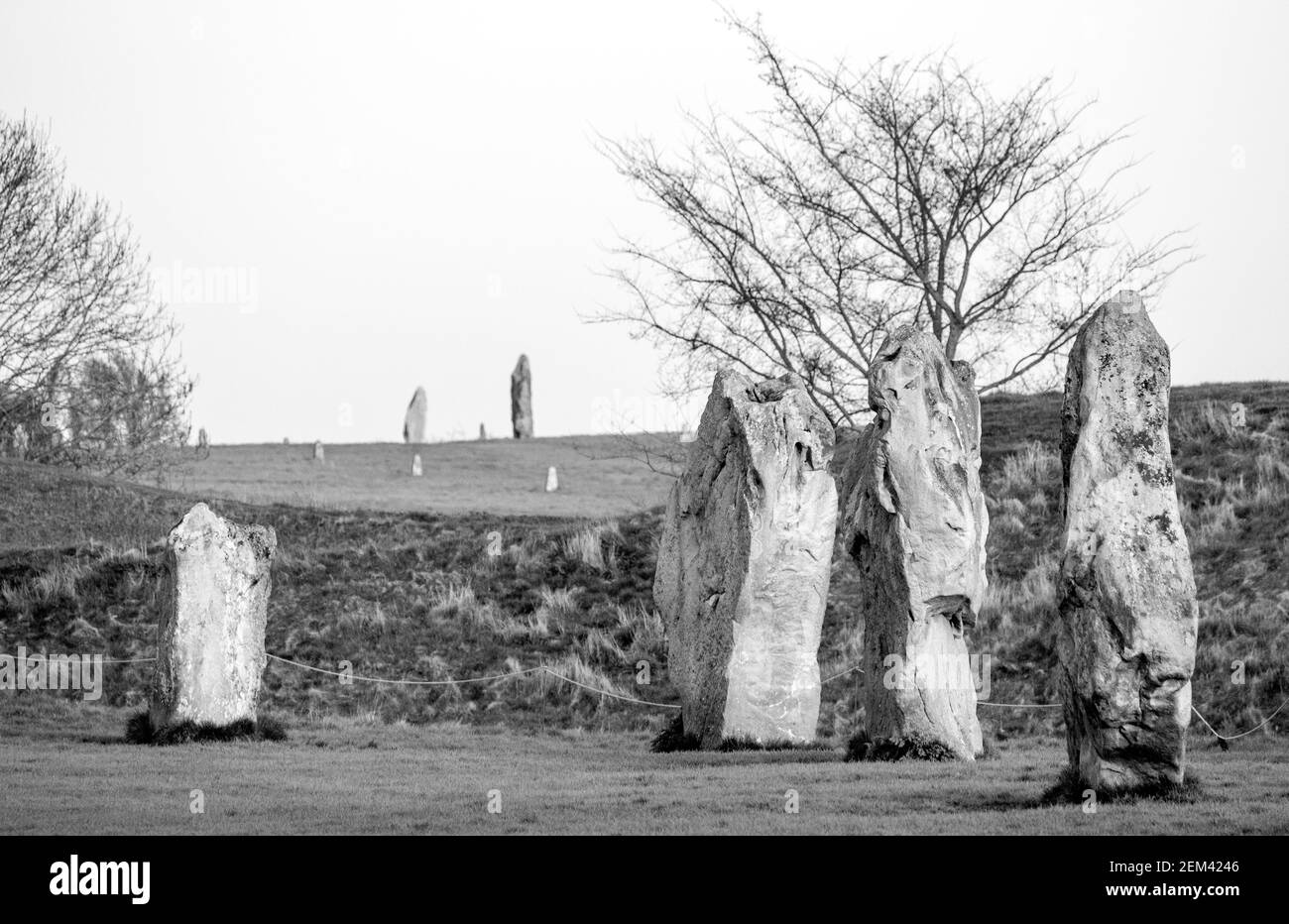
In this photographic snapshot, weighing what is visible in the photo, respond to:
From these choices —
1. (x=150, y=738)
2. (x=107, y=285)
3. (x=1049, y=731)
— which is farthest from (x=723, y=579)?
(x=107, y=285)

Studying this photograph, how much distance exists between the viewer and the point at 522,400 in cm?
6581

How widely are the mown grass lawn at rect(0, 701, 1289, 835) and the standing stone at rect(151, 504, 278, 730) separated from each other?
2.59 feet

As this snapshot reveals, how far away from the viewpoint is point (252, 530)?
66.4ft

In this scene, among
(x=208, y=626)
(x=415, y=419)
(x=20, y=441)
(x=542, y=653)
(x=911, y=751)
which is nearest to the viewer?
(x=911, y=751)

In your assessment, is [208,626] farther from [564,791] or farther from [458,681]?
[564,791]

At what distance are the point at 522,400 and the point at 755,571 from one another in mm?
47991

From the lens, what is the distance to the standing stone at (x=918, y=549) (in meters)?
16.3

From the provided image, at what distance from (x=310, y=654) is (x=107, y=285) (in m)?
13.9

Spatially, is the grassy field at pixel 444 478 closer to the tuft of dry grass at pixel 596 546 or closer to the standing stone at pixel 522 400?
the standing stone at pixel 522 400

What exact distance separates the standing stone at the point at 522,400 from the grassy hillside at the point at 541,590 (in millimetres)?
30857

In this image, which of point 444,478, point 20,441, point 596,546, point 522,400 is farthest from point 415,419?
point 596,546

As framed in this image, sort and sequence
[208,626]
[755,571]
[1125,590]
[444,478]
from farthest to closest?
[444,478]
[208,626]
[755,571]
[1125,590]
